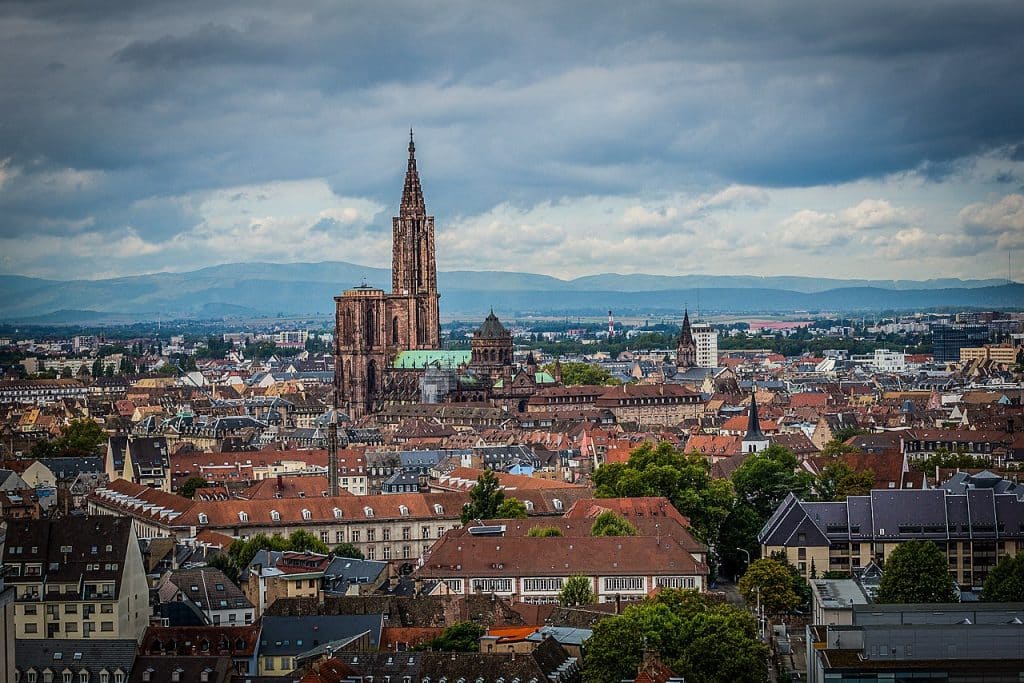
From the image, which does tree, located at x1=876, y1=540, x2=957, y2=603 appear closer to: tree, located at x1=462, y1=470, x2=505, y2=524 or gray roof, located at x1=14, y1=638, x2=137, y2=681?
tree, located at x1=462, y1=470, x2=505, y2=524

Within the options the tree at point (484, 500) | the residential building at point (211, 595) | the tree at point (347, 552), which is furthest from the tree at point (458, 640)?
the tree at point (484, 500)

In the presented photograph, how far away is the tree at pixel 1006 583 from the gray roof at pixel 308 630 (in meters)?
25.9

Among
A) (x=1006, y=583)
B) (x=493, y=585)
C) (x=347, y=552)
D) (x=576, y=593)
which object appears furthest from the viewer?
(x=347, y=552)

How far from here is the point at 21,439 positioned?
176375 mm

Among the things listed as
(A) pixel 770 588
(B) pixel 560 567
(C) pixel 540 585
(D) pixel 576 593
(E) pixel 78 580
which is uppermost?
(E) pixel 78 580

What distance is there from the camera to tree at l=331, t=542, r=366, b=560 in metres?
99.8

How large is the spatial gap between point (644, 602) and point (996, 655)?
2089 cm

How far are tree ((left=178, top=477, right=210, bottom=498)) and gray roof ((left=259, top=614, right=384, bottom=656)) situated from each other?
48.4 meters

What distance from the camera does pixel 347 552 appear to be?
331 feet

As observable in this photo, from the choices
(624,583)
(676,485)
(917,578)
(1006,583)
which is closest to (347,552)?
(624,583)

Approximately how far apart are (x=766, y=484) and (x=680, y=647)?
4551cm

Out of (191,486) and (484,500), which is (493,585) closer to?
(484,500)

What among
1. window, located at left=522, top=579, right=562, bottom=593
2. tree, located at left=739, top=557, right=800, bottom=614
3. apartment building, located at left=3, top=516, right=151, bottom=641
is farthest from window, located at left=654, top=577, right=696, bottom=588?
apartment building, located at left=3, top=516, right=151, bottom=641

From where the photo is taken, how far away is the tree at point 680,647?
67125mm
